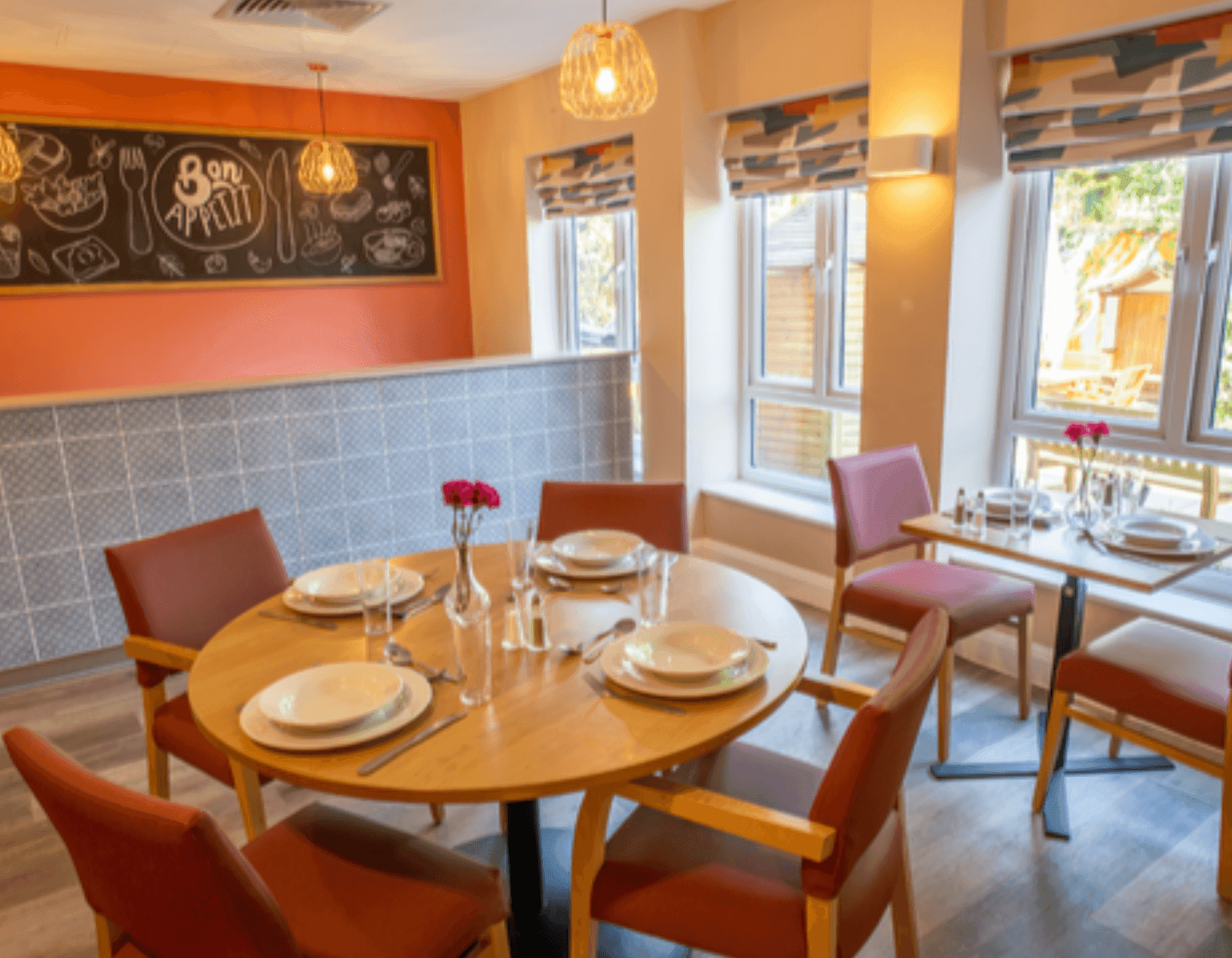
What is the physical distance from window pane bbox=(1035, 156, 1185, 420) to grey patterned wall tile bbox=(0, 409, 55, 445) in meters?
3.45

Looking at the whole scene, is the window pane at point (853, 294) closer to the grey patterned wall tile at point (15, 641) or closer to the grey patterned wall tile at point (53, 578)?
the grey patterned wall tile at point (53, 578)

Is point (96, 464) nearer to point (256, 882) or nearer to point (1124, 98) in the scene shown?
point (256, 882)

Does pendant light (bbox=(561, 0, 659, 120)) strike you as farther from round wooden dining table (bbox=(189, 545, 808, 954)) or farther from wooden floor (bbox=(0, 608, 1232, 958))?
wooden floor (bbox=(0, 608, 1232, 958))

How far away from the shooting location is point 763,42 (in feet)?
11.6

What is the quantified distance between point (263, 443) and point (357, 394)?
1.35 ft

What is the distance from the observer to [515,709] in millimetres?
1480

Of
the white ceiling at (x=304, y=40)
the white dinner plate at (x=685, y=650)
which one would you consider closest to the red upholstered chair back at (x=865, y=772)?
the white dinner plate at (x=685, y=650)

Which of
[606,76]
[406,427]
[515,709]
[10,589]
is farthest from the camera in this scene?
[406,427]

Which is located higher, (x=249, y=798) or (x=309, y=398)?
(x=309, y=398)

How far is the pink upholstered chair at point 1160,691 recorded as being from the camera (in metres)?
1.96

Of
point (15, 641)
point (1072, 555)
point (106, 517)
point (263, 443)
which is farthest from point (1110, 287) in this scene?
point (15, 641)

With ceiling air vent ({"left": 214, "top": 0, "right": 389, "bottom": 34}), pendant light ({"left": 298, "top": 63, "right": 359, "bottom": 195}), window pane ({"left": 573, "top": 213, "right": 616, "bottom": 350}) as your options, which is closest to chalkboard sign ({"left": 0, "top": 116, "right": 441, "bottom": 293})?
pendant light ({"left": 298, "top": 63, "right": 359, "bottom": 195})

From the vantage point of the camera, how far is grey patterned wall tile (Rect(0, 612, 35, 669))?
3127mm

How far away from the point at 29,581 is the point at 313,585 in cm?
183
